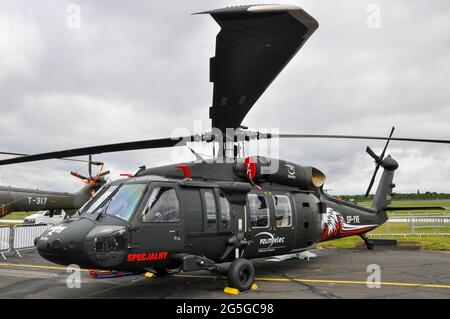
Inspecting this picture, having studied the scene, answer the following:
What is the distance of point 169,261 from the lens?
7.66 meters

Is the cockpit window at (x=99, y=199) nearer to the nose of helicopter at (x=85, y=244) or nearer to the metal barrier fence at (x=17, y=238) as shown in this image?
the nose of helicopter at (x=85, y=244)

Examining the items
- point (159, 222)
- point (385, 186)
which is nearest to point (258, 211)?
point (159, 222)

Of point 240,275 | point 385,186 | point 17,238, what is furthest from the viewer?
point 385,186

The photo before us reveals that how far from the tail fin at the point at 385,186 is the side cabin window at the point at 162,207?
385 inches

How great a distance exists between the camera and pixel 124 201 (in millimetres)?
7477

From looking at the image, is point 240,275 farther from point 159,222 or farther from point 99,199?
point 99,199

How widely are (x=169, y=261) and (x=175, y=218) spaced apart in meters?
0.82

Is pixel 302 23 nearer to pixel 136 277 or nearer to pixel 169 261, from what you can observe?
pixel 169 261

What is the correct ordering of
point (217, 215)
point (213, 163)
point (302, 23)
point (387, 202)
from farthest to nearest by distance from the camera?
point (387, 202) → point (213, 163) → point (217, 215) → point (302, 23)

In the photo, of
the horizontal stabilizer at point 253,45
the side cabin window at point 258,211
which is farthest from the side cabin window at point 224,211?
the horizontal stabilizer at point 253,45

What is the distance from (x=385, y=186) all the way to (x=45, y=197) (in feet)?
50.7

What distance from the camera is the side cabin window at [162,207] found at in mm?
7457
